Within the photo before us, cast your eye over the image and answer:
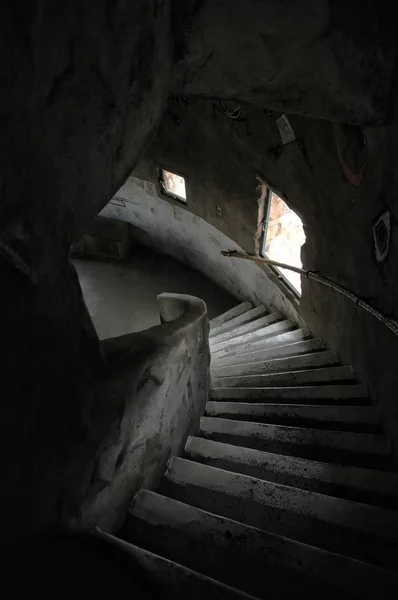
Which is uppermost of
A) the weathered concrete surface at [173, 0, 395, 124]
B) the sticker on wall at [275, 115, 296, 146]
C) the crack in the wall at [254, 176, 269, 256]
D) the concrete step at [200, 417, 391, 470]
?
the sticker on wall at [275, 115, 296, 146]

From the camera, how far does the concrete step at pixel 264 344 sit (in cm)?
623

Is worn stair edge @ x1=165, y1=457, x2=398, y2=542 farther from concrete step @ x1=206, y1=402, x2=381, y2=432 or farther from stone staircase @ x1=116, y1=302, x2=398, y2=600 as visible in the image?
concrete step @ x1=206, y1=402, x2=381, y2=432

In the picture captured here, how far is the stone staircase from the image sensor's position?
2674mm

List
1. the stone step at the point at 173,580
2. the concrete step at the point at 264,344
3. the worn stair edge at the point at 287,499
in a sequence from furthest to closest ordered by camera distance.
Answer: the concrete step at the point at 264,344, the worn stair edge at the point at 287,499, the stone step at the point at 173,580

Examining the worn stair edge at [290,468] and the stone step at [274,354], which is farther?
the stone step at [274,354]

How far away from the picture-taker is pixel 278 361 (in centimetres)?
551

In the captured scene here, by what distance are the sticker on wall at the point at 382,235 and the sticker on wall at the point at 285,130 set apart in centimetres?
172

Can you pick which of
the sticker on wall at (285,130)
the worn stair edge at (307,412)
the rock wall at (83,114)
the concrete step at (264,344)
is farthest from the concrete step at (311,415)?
the sticker on wall at (285,130)

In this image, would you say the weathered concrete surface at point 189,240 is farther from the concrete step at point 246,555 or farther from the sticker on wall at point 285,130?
the concrete step at point 246,555

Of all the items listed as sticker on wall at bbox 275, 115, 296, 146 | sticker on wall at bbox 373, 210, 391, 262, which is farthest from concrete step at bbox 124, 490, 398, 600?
sticker on wall at bbox 275, 115, 296, 146

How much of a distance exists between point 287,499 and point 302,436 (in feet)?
2.46

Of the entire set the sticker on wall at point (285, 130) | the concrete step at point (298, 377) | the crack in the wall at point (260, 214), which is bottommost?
the concrete step at point (298, 377)

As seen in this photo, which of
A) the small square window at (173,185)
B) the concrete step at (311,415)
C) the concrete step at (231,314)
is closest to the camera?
the concrete step at (311,415)

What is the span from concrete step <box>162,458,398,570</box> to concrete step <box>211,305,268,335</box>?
399 centimetres
